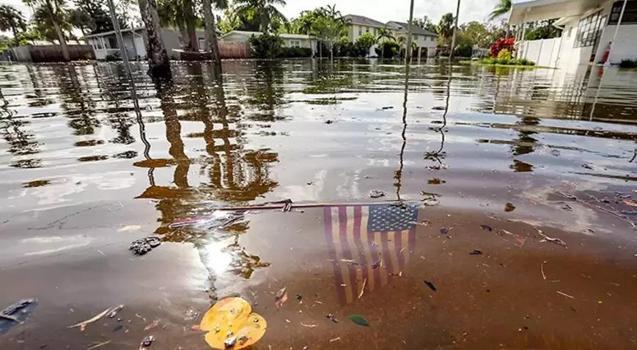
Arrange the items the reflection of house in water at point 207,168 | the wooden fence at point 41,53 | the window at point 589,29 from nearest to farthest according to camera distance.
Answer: the reflection of house in water at point 207,168, the window at point 589,29, the wooden fence at point 41,53

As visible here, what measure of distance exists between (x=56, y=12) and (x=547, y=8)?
46.8 metres

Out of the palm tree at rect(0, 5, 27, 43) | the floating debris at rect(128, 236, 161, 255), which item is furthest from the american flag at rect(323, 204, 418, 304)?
the palm tree at rect(0, 5, 27, 43)

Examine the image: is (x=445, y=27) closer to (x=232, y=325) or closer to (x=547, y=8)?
(x=547, y=8)

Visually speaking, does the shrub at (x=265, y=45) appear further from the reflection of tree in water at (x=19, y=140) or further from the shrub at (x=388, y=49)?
the reflection of tree in water at (x=19, y=140)

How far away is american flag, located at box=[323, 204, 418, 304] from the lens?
1.72 m

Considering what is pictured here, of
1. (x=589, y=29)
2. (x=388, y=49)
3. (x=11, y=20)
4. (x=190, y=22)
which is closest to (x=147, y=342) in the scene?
(x=589, y=29)

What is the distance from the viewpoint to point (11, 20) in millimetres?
43969

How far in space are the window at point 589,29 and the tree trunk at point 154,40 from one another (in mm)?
21806

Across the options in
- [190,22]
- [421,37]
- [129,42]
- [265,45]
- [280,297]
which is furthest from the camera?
[421,37]

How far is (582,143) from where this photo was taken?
400 cm

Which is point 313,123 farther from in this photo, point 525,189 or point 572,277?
point 572,277

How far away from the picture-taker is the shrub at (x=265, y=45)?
38.2 m

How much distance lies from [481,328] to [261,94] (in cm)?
759

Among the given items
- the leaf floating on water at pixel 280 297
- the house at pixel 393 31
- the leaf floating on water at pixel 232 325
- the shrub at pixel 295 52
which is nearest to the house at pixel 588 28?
the leaf floating on water at pixel 280 297
